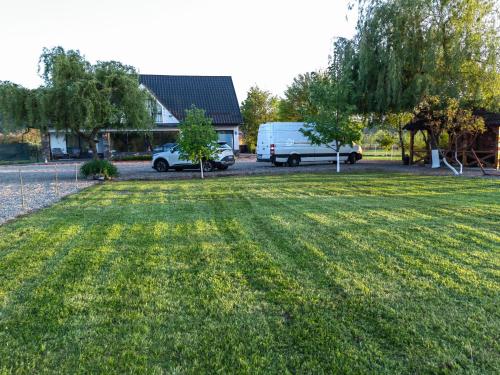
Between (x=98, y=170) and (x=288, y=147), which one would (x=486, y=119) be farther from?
(x=98, y=170)

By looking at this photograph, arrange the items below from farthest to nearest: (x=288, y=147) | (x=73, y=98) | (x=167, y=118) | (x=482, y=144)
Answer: (x=167, y=118) → (x=288, y=147) → (x=482, y=144) → (x=73, y=98)

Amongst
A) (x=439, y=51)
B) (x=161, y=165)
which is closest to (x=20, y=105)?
(x=161, y=165)

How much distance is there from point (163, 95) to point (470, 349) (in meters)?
33.9

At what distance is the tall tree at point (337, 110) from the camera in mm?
17797

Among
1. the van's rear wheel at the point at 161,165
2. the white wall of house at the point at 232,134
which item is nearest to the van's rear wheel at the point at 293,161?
the van's rear wheel at the point at 161,165

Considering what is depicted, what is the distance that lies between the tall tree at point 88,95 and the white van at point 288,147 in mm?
6909

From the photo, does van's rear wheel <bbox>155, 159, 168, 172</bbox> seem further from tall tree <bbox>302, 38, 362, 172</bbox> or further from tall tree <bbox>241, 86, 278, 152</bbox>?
tall tree <bbox>241, 86, 278, 152</bbox>

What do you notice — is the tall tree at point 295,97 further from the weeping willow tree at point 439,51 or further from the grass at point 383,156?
the weeping willow tree at point 439,51

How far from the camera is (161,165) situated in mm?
19125

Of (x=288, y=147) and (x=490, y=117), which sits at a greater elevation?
(x=490, y=117)

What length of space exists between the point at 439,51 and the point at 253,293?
16.8m

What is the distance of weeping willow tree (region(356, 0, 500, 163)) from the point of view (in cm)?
1625

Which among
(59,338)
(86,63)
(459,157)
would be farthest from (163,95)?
(59,338)

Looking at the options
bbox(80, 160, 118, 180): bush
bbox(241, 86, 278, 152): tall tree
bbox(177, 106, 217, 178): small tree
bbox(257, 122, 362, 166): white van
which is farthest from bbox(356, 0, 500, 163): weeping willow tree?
bbox(241, 86, 278, 152): tall tree
